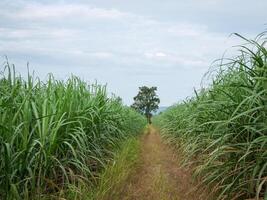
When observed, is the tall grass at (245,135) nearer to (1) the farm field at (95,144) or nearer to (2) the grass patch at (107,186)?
(1) the farm field at (95,144)

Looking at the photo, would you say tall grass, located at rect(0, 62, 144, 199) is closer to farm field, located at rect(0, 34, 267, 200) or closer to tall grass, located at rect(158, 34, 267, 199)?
farm field, located at rect(0, 34, 267, 200)

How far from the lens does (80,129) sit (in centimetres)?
474

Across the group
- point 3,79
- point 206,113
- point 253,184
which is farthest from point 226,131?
point 3,79

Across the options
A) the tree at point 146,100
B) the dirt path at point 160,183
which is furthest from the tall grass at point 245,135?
the tree at point 146,100

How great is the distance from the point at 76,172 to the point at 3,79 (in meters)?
1.30

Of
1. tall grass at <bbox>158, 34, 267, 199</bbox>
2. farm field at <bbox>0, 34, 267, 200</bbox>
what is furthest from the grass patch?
tall grass at <bbox>158, 34, 267, 199</bbox>

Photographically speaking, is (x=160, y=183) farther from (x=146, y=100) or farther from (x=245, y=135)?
(x=146, y=100)

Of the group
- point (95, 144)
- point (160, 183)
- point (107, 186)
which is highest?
point (95, 144)

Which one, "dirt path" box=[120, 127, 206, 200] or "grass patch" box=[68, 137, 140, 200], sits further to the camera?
"dirt path" box=[120, 127, 206, 200]

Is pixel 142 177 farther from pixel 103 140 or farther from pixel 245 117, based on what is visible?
pixel 245 117

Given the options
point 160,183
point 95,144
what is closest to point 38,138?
point 95,144

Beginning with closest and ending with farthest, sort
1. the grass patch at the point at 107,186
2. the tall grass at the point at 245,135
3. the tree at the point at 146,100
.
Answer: the tall grass at the point at 245,135, the grass patch at the point at 107,186, the tree at the point at 146,100

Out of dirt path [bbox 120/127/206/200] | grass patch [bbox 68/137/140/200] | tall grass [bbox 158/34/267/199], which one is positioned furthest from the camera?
dirt path [bbox 120/127/206/200]

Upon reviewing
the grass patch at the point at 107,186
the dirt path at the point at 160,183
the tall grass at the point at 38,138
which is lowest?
the dirt path at the point at 160,183
